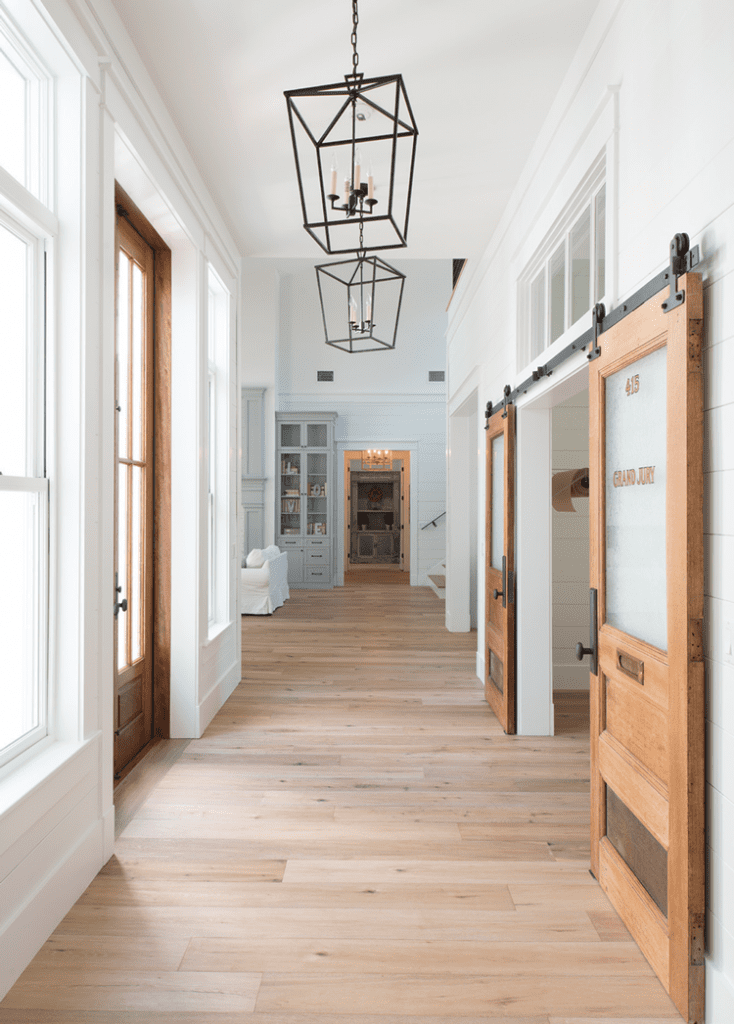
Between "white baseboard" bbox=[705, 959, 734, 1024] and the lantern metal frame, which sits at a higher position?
the lantern metal frame

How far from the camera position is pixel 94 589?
234cm

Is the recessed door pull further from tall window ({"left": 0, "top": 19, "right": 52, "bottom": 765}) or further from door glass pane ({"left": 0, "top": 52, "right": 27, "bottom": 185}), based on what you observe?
door glass pane ({"left": 0, "top": 52, "right": 27, "bottom": 185})

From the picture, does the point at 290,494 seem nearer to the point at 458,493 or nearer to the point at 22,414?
the point at 458,493

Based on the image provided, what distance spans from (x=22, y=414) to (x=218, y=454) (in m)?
2.58

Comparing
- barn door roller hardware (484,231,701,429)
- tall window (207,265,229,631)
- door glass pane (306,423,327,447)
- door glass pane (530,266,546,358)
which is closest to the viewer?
barn door roller hardware (484,231,701,429)

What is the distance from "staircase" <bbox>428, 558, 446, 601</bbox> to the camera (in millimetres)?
10062

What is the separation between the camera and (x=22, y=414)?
2.12 m

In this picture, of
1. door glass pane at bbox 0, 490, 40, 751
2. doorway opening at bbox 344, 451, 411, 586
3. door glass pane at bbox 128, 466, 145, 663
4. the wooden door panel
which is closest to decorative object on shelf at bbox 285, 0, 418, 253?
door glass pane at bbox 0, 490, 40, 751

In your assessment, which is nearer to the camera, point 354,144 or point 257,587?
point 354,144

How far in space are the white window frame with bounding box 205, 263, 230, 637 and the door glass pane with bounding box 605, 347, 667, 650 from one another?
120 inches

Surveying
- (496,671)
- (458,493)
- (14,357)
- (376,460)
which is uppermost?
(376,460)

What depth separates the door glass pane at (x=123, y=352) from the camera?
10.8 ft

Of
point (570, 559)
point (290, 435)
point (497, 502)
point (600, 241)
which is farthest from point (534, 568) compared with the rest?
point (290, 435)

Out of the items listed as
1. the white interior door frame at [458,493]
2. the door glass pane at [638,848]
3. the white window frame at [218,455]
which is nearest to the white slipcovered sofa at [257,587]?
the white interior door frame at [458,493]
